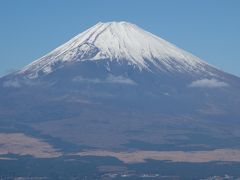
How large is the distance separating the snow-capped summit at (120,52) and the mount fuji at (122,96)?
178 mm

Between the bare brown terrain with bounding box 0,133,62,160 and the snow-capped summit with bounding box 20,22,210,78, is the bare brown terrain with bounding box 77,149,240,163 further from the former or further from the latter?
the snow-capped summit with bounding box 20,22,210,78

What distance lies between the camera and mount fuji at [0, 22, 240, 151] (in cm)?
10031

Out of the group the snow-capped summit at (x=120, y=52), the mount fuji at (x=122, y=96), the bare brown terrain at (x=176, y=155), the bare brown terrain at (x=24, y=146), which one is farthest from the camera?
the snow-capped summit at (x=120, y=52)

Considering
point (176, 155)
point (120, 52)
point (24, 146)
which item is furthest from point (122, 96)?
point (176, 155)

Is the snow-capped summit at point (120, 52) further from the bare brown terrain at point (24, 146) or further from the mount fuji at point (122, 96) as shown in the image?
the bare brown terrain at point (24, 146)

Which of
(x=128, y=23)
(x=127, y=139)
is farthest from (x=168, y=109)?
(x=128, y=23)

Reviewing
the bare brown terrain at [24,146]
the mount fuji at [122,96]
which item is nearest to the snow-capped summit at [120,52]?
the mount fuji at [122,96]

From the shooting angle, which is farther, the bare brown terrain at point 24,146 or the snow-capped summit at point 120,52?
the snow-capped summit at point 120,52

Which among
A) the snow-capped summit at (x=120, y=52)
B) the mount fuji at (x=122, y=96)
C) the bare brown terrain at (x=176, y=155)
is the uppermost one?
the snow-capped summit at (x=120, y=52)

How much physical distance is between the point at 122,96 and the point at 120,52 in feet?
59.5

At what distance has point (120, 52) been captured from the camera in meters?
144

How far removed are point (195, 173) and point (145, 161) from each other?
9677mm

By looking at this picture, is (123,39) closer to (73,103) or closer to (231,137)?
(73,103)

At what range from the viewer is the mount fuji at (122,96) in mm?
100312
